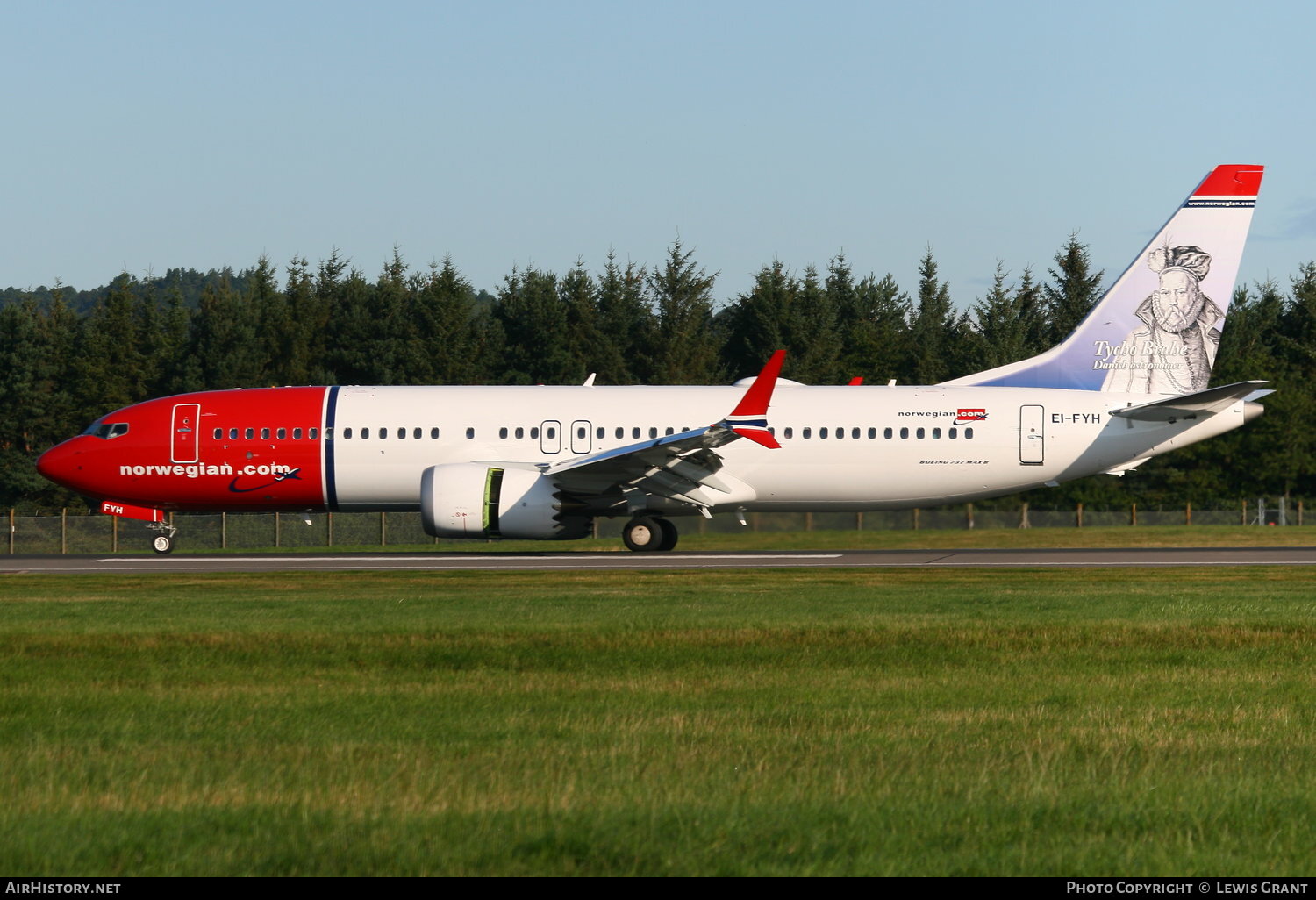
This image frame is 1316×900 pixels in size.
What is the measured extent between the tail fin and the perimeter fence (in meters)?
10.5

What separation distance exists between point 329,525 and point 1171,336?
995 inches

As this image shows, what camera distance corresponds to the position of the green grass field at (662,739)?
7.16 m

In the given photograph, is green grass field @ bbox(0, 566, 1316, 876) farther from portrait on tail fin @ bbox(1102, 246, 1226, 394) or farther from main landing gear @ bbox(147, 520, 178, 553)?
main landing gear @ bbox(147, 520, 178, 553)

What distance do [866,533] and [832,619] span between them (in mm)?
20899

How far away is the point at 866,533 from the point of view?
38062 mm

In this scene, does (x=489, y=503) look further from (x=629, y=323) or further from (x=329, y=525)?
(x=629, y=323)

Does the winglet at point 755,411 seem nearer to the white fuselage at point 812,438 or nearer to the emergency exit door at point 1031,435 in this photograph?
the white fuselage at point 812,438

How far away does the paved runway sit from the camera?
28.9 metres

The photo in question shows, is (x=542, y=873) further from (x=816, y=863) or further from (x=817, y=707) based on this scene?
(x=817, y=707)

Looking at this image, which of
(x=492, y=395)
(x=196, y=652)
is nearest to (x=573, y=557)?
(x=492, y=395)

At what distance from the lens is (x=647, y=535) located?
110 feet

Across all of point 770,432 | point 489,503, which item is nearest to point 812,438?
point 770,432

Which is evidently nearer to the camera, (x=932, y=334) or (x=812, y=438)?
(x=812, y=438)

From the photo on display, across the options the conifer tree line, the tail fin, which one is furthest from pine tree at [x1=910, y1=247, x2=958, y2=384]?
the tail fin
